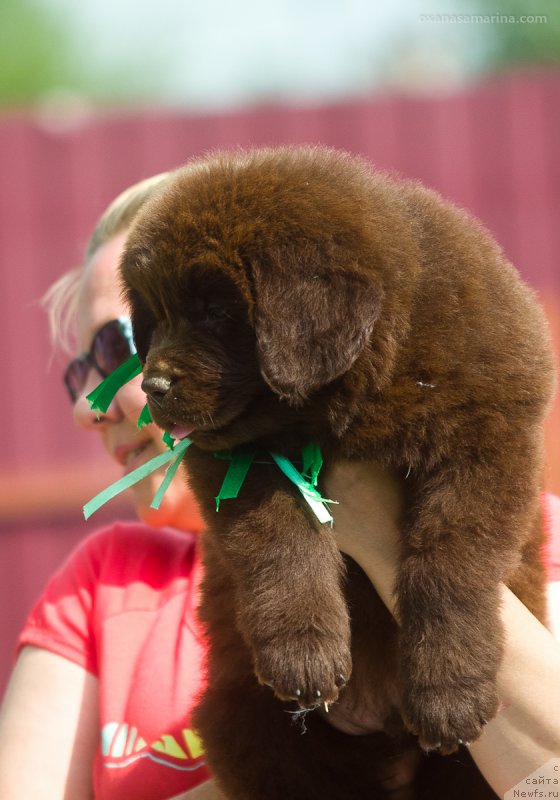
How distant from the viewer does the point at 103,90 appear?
34969 millimetres

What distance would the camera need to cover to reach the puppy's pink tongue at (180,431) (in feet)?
7.53

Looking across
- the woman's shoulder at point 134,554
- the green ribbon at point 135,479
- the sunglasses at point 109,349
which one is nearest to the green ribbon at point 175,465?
the green ribbon at point 135,479

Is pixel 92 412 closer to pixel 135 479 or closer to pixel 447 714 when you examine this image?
pixel 135 479

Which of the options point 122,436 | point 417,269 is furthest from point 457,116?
point 417,269

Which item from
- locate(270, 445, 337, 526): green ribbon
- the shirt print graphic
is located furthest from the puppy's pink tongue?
the shirt print graphic

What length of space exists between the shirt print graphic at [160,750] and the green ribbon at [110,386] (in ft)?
3.02

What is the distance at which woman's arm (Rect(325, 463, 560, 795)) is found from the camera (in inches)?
85.1

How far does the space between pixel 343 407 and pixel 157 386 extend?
393mm

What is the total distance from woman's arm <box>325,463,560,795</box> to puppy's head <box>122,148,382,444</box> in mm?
278

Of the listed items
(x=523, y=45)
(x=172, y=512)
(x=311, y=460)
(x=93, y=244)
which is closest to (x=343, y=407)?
(x=311, y=460)

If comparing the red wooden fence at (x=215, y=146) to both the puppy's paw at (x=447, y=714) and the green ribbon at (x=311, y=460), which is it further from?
the puppy's paw at (x=447, y=714)

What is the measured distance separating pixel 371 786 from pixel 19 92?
113ft

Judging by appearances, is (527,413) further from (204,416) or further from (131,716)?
(131,716)

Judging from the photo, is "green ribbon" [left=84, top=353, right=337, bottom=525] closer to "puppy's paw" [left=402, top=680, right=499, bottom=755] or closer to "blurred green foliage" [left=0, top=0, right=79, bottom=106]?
"puppy's paw" [left=402, top=680, right=499, bottom=755]
